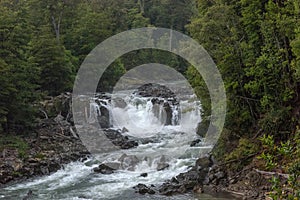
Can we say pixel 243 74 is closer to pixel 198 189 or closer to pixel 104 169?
pixel 198 189

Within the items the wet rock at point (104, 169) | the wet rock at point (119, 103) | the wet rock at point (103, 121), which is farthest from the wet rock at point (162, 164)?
the wet rock at point (119, 103)

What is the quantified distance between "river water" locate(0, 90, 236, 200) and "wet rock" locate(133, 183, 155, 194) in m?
0.18

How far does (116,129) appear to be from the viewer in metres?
24.6

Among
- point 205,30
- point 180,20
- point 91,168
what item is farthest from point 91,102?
point 180,20

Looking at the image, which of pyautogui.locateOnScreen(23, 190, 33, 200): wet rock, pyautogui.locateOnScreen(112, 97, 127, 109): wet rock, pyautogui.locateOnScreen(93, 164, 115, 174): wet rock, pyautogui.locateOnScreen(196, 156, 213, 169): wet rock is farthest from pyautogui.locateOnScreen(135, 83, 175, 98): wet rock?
pyautogui.locateOnScreen(23, 190, 33, 200): wet rock

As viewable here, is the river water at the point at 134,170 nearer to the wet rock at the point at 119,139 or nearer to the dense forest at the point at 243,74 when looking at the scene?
the wet rock at the point at 119,139

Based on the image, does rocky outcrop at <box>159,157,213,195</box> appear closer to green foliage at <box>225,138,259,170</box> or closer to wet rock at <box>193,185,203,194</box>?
wet rock at <box>193,185,203,194</box>

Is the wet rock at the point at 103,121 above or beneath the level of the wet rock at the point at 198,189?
above

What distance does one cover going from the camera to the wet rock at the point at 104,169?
16.6 metres

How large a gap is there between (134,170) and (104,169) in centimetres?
135

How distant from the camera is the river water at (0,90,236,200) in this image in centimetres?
1385

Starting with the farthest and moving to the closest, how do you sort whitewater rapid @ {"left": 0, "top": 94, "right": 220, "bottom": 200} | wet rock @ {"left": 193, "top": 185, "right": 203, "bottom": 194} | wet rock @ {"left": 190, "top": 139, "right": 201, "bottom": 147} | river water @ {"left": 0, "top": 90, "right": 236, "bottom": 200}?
wet rock @ {"left": 190, "top": 139, "right": 201, "bottom": 147}
whitewater rapid @ {"left": 0, "top": 94, "right": 220, "bottom": 200}
river water @ {"left": 0, "top": 90, "right": 236, "bottom": 200}
wet rock @ {"left": 193, "top": 185, "right": 203, "bottom": 194}

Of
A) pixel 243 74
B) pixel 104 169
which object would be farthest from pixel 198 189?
pixel 104 169

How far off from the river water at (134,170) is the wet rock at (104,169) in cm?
26
